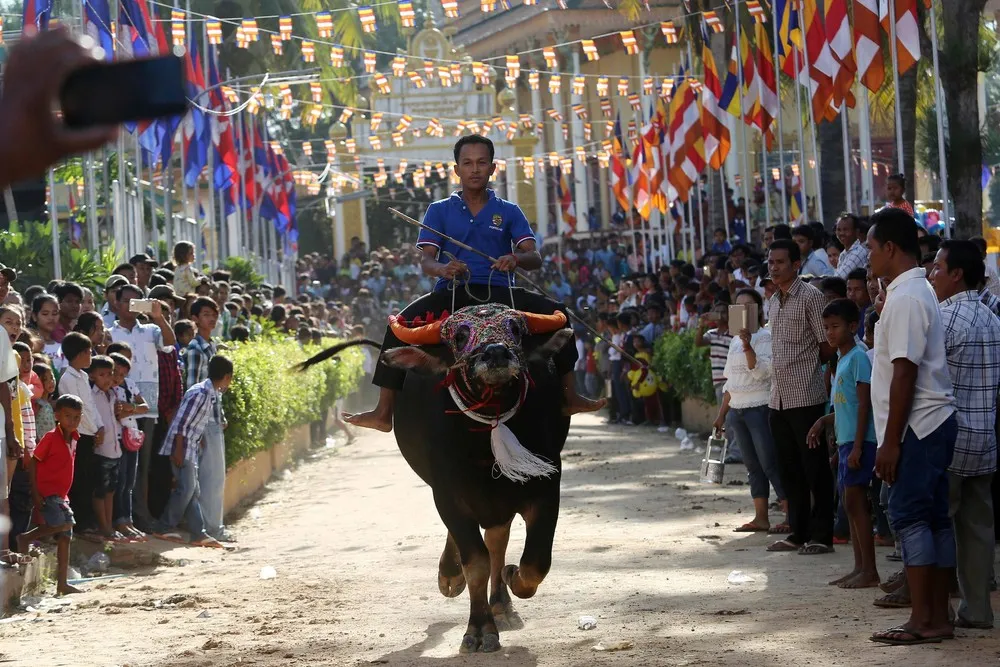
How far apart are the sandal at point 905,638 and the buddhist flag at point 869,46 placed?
11484 mm

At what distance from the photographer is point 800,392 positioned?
1075 centimetres

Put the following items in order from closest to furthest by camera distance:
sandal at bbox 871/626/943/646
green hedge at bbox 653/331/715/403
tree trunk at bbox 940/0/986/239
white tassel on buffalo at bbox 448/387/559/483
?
sandal at bbox 871/626/943/646
white tassel on buffalo at bbox 448/387/559/483
tree trunk at bbox 940/0/986/239
green hedge at bbox 653/331/715/403

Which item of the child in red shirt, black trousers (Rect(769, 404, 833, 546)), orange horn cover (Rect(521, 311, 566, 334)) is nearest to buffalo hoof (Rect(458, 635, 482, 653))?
orange horn cover (Rect(521, 311, 566, 334))

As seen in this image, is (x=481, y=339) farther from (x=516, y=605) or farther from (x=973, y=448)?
(x=973, y=448)

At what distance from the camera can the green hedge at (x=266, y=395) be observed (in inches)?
603

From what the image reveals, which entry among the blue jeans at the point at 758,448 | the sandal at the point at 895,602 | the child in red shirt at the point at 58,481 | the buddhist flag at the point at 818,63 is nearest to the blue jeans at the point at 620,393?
the buddhist flag at the point at 818,63

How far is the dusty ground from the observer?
7.55 meters

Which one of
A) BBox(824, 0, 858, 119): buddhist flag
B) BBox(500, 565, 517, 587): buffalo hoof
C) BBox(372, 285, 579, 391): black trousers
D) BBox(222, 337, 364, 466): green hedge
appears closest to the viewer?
BBox(500, 565, 517, 587): buffalo hoof

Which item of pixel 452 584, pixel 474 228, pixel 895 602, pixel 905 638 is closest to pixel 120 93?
pixel 905 638

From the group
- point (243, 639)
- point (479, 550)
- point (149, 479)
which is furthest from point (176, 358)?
point (479, 550)

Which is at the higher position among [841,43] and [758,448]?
[841,43]

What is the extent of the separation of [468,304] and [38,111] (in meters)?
6.08

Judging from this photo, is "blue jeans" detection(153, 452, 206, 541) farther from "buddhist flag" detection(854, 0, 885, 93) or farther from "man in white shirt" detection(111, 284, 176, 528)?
"buddhist flag" detection(854, 0, 885, 93)

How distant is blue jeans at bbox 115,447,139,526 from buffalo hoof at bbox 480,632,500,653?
4.83 meters
